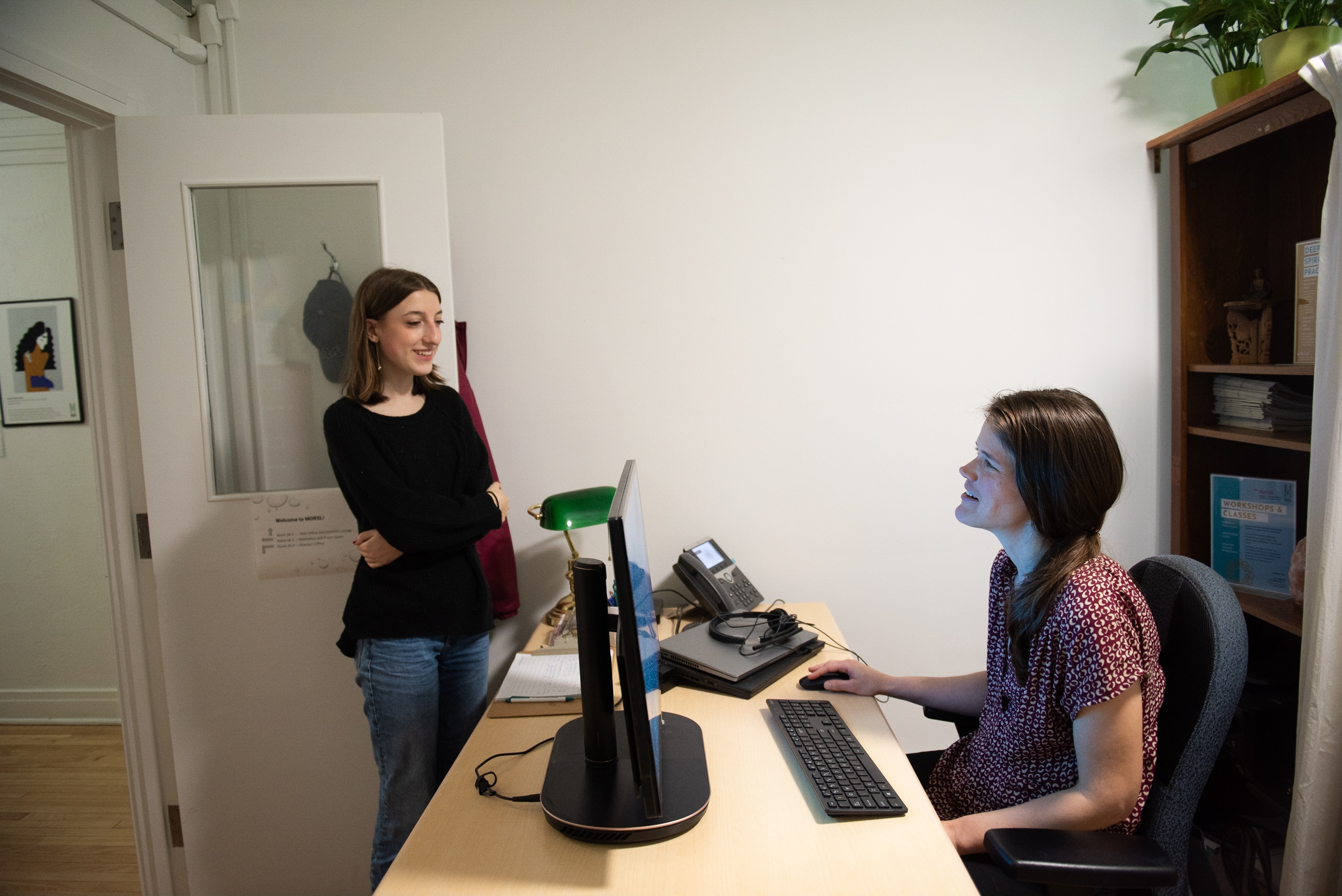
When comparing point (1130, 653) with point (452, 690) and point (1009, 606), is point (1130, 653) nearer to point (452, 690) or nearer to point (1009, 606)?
point (1009, 606)

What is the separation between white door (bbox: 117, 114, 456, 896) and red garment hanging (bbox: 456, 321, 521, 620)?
12 cm

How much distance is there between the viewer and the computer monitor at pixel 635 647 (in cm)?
86

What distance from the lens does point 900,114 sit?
7.48 feet

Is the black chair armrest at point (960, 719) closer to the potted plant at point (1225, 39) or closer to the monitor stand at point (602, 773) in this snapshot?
the monitor stand at point (602, 773)

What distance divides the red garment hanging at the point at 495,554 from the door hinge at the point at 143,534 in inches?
36.1

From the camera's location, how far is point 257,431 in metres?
2.09

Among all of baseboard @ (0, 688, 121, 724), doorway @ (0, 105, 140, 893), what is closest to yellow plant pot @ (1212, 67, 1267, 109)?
doorway @ (0, 105, 140, 893)

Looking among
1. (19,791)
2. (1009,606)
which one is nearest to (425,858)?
(1009,606)

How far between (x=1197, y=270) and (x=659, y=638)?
6.19 ft

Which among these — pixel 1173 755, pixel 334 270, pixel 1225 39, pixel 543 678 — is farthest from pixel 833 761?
pixel 1225 39

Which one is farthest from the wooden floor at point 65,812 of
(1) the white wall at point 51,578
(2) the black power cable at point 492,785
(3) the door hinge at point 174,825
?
(2) the black power cable at point 492,785

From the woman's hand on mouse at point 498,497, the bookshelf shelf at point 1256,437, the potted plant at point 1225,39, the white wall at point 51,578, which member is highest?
the potted plant at point 1225,39

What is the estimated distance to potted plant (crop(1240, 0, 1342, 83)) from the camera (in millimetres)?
1847

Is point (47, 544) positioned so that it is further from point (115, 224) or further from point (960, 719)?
point (960, 719)
